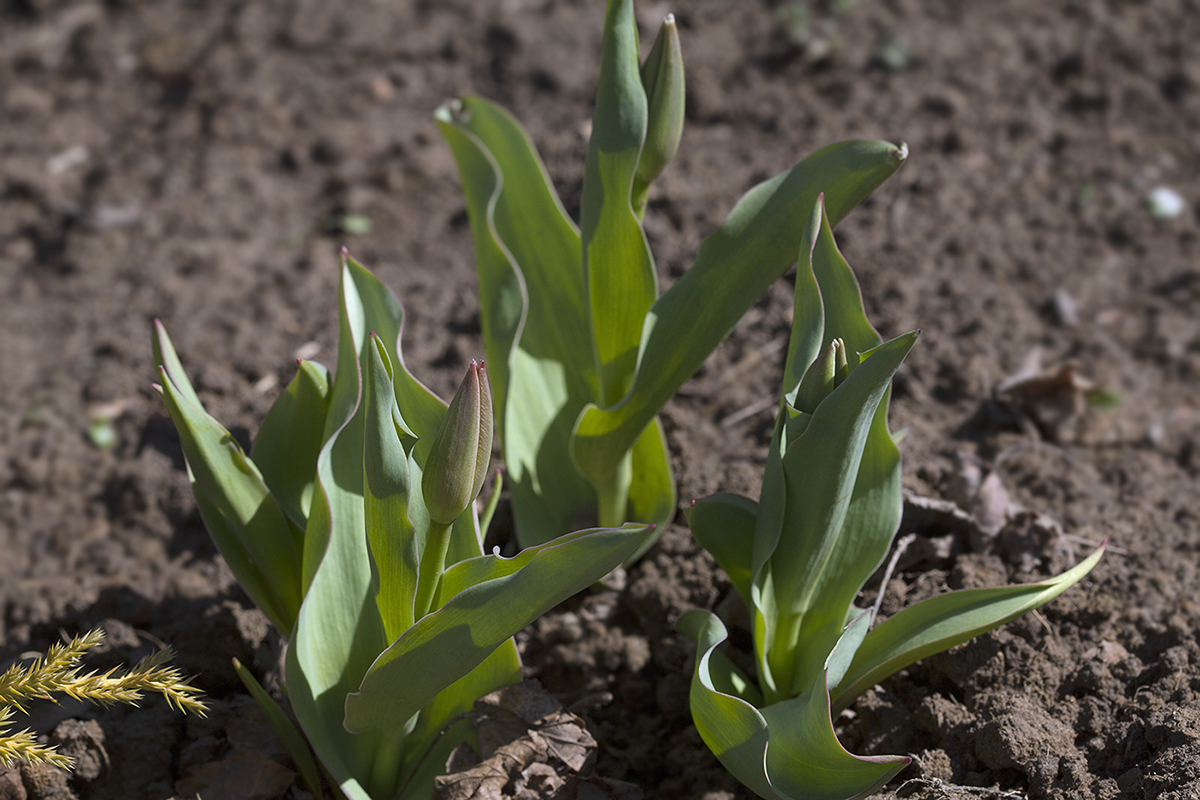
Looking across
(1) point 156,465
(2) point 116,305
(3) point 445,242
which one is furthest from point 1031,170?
(2) point 116,305

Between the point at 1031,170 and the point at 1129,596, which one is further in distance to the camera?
the point at 1031,170

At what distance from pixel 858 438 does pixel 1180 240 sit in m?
1.94

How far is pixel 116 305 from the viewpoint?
8.66 feet

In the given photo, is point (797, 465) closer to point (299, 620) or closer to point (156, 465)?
point (299, 620)

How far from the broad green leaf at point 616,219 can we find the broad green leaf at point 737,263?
0.23 feet

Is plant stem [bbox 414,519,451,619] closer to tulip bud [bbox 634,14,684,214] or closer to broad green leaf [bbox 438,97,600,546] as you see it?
broad green leaf [bbox 438,97,600,546]

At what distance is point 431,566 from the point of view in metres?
1.21

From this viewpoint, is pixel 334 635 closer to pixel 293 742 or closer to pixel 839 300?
pixel 293 742

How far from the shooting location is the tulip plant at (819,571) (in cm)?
114

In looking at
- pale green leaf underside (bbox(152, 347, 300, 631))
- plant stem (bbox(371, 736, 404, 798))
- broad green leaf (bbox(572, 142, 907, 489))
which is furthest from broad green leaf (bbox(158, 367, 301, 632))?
broad green leaf (bbox(572, 142, 907, 489))

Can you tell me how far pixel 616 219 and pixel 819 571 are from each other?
1.93ft

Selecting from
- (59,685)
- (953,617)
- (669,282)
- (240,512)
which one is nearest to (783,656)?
(953,617)

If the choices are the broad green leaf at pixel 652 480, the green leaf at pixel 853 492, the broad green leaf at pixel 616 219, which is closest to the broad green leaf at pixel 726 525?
the green leaf at pixel 853 492

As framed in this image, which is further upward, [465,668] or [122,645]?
[465,668]
